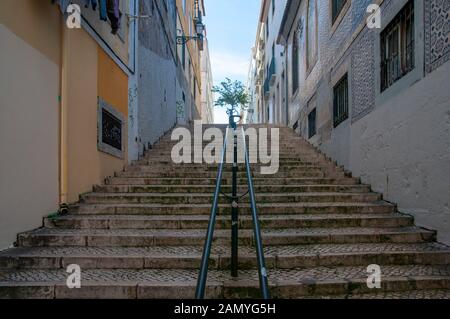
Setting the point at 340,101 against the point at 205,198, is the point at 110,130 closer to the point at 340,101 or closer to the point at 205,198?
the point at 205,198

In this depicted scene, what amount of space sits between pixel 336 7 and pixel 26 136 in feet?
23.2

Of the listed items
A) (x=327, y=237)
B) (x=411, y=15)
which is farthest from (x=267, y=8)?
(x=327, y=237)

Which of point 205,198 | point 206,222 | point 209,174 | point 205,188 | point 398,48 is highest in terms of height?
point 398,48

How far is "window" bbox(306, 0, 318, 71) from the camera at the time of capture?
995cm

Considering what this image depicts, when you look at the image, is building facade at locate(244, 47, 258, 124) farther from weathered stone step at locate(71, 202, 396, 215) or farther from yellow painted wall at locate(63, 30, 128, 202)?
weathered stone step at locate(71, 202, 396, 215)

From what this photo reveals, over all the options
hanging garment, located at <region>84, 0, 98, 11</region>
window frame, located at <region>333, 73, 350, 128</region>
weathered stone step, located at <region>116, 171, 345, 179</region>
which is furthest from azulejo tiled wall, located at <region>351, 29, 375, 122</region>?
hanging garment, located at <region>84, 0, 98, 11</region>

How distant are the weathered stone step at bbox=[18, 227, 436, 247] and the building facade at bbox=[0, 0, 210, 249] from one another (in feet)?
1.10

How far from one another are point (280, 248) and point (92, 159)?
10.6 ft

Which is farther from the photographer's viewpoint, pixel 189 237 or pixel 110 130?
pixel 110 130

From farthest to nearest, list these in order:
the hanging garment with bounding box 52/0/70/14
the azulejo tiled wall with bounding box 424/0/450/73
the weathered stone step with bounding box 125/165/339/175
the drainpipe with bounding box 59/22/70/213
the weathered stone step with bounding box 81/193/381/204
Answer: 1. the weathered stone step with bounding box 125/165/339/175
2. the weathered stone step with bounding box 81/193/381/204
3. the drainpipe with bounding box 59/22/70/213
4. the hanging garment with bounding box 52/0/70/14
5. the azulejo tiled wall with bounding box 424/0/450/73

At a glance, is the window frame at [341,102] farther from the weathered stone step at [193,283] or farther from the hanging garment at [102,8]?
the hanging garment at [102,8]

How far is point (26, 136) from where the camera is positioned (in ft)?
13.0

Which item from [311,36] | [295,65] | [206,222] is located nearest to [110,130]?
[206,222]
